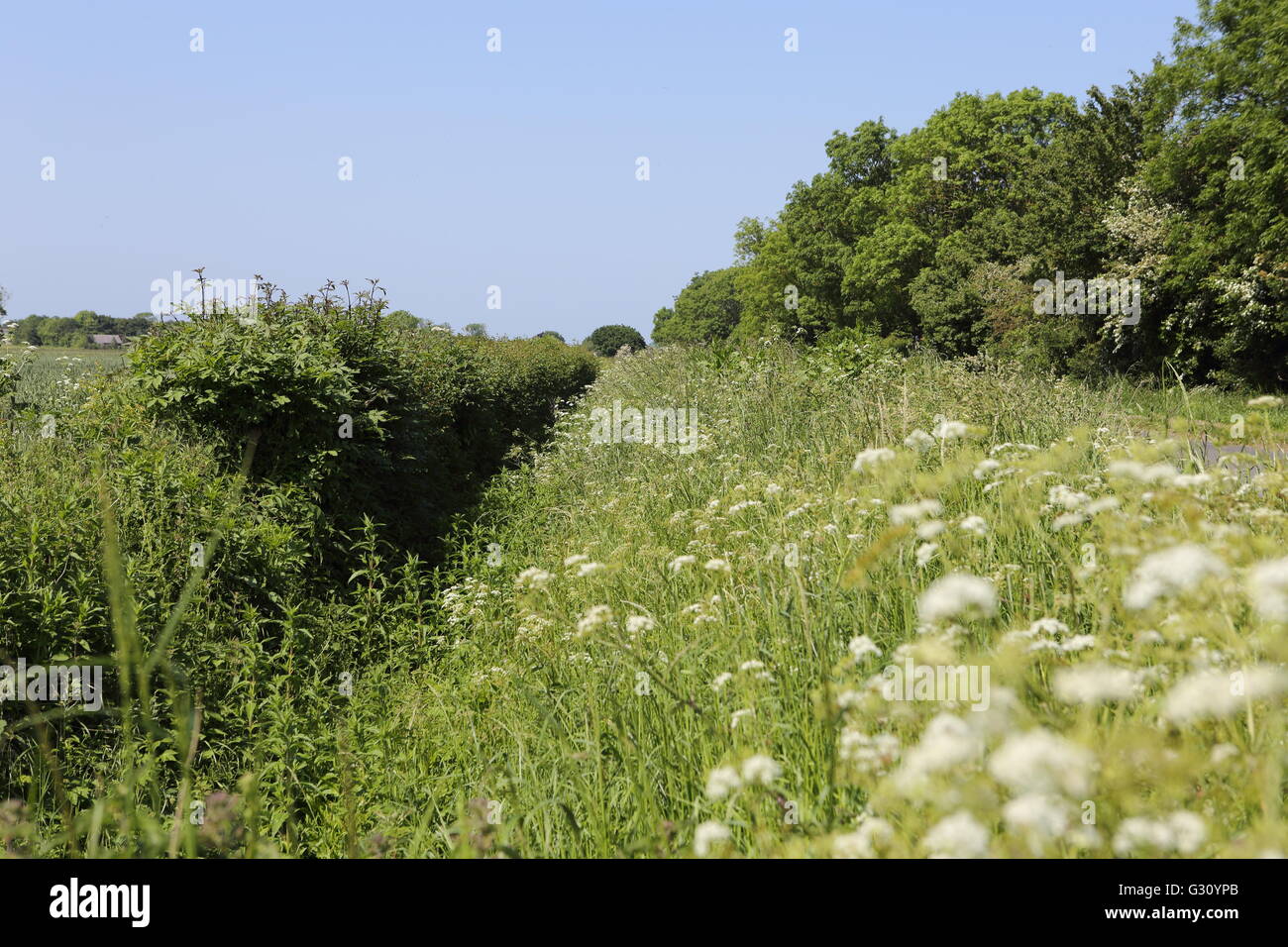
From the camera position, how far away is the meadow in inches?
62.4

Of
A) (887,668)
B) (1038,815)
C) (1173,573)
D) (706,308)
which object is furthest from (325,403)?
(706,308)

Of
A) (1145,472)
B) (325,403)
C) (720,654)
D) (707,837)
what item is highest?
(325,403)

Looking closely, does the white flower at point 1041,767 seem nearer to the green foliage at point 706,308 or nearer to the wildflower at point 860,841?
the wildflower at point 860,841

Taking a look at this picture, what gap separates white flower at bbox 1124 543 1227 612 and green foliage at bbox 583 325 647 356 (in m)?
124

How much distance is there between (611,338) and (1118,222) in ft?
353

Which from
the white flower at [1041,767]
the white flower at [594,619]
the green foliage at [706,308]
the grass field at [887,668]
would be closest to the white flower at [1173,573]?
the grass field at [887,668]

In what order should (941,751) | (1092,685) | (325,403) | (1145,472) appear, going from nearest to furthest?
(941,751), (1092,685), (1145,472), (325,403)

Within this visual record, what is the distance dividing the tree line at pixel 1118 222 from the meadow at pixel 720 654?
35.6ft

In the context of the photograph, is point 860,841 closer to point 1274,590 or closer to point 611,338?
point 1274,590

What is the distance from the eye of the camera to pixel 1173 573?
61.2 inches

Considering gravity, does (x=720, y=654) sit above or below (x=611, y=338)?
below
